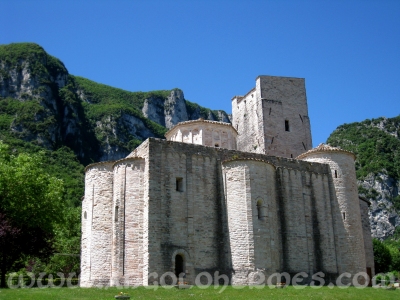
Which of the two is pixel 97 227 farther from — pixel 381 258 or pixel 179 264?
pixel 381 258

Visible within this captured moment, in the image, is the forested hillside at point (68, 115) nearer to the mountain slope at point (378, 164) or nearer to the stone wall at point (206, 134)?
the stone wall at point (206, 134)

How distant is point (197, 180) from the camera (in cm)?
2903

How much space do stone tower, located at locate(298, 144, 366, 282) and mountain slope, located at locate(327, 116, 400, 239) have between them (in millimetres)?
73712

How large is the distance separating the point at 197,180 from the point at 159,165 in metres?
2.61

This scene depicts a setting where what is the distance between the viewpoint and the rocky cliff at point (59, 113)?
4050 inches

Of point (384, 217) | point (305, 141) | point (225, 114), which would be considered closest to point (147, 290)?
point (305, 141)

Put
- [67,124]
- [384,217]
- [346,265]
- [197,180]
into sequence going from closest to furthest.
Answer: [197,180], [346,265], [384,217], [67,124]

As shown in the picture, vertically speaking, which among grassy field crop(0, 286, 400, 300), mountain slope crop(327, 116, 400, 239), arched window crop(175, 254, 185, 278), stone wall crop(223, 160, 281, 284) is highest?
mountain slope crop(327, 116, 400, 239)

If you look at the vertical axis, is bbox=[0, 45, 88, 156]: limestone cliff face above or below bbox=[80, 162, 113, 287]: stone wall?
above

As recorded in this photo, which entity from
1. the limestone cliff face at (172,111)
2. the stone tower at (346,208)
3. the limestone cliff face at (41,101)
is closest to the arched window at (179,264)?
the stone tower at (346,208)

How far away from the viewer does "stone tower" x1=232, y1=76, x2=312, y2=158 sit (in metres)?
41.8

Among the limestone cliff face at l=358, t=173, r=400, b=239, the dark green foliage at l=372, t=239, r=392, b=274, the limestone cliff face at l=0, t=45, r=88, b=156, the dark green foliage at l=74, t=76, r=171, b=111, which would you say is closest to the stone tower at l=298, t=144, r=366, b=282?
the dark green foliage at l=372, t=239, r=392, b=274

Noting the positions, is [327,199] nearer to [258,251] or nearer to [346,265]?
[346,265]

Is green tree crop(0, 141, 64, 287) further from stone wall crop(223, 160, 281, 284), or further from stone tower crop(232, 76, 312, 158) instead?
stone tower crop(232, 76, 312, 158)
